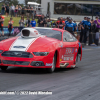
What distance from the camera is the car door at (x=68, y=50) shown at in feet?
29.8

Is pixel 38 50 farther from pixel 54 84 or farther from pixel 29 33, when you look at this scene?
pixel 54 84

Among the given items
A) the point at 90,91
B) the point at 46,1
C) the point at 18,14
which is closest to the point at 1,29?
the point at 90,91

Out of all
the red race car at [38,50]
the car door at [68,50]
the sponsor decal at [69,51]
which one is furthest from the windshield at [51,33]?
the sponsor decal at [69,51]

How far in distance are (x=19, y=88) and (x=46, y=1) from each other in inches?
1885

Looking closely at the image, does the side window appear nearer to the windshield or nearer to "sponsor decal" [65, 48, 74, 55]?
the windshield

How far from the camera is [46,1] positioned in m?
53.1

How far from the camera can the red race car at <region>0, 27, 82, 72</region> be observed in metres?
8.06

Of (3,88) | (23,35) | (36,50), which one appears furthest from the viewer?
(23,35)

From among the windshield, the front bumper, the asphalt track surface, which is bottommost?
the asphalt track surface

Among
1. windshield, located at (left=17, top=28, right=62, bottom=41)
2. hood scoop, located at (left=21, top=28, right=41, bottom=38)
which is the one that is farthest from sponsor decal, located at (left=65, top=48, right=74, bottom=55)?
hood scoop, located at (left=21, top=28, right=41, bottom=38)

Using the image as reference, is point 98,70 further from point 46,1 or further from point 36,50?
point 46,1

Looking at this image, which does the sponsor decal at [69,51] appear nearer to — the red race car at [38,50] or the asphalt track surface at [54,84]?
the red race car at [38,50]

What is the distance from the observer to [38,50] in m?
8.11

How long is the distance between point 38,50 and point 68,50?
4.94 feet
